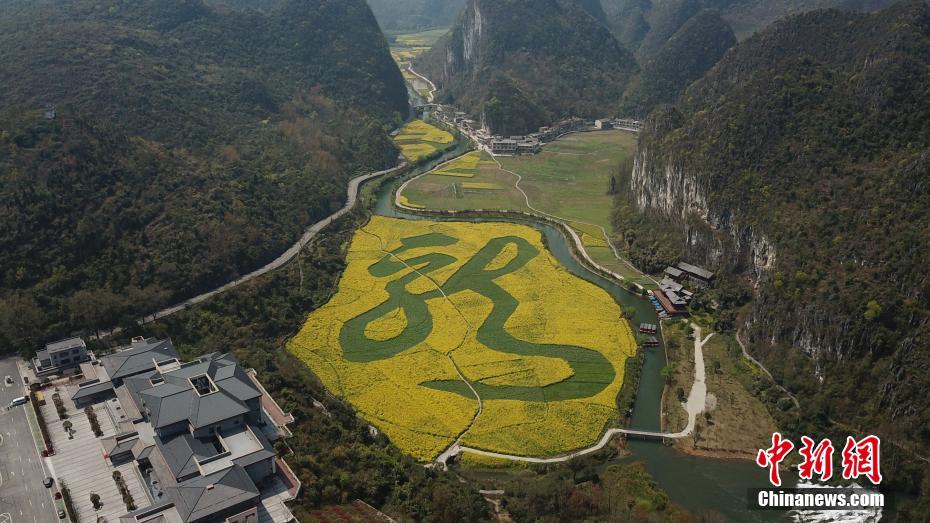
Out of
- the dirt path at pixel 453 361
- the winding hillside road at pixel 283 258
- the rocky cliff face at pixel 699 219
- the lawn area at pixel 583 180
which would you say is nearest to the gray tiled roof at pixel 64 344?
the winding hillside road at pixel 283 258

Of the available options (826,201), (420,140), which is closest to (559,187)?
(420,140)

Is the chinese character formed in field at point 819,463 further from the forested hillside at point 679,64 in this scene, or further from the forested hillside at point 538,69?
the forested hillside at point 679,64

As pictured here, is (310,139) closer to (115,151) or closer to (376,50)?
(115,151)

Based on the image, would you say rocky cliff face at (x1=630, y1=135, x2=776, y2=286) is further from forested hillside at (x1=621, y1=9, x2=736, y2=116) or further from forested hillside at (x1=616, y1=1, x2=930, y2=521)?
forested hillside at (x1=621, y1=9, x2=736, y2=116)

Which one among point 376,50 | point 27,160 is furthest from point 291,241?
point 376,50

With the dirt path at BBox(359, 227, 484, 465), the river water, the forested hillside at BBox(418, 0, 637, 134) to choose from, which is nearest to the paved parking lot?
the dirt path at BBox(359, 227, 484, 465)
